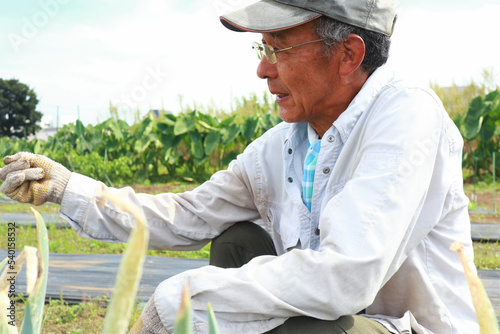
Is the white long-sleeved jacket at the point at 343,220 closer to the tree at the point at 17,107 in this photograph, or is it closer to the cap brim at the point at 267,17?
the cap brim at the point at 267,17

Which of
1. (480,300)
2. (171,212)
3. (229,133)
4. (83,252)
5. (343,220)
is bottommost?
(83,252)

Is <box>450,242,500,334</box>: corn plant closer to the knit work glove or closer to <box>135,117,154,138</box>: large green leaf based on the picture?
the knit work glove

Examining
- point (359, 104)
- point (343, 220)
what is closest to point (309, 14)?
point (359, 104)

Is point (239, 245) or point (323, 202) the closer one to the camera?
point (323, 202)

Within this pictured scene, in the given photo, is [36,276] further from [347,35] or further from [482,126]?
[482,126]

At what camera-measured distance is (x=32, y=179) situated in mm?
1544

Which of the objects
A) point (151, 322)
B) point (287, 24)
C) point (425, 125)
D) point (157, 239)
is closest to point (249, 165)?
point (157, 239)

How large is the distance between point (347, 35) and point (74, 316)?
5.56 ft

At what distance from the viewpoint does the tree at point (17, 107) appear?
89.1 ft

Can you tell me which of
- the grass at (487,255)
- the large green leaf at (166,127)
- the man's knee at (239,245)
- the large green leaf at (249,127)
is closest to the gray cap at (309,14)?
the man's knee at (239,245)

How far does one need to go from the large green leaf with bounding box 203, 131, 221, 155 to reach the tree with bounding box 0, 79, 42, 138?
22.4 metres

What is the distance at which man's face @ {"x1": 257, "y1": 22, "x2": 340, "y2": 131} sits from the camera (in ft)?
4.76

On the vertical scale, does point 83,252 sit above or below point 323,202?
below

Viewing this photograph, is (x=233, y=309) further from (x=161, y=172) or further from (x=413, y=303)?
(x=161, y=172)
